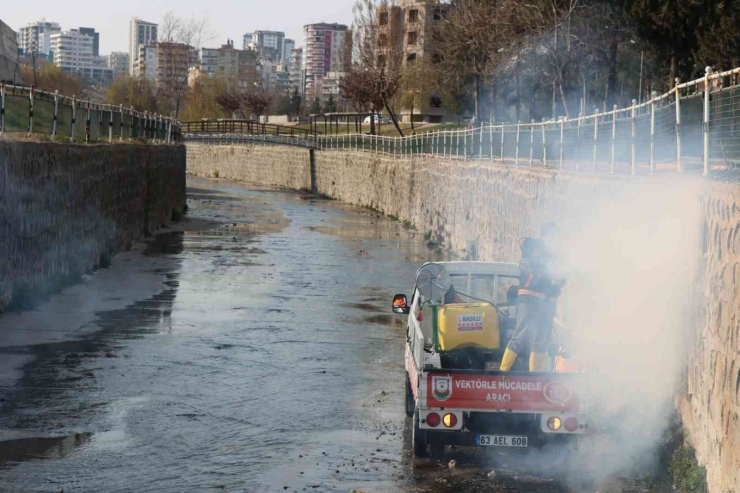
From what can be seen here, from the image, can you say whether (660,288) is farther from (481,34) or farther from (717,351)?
(481,34)

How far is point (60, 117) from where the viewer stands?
2292 cm

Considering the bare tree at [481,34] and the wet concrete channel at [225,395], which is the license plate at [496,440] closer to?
the wet concrete channel at [225,395]

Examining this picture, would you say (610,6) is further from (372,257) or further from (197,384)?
(197,384)

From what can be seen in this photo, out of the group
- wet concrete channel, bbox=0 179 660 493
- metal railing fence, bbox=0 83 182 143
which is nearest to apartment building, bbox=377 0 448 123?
metal railing fence, bbox=0 83 182 143

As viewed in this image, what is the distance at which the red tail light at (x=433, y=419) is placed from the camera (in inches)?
371

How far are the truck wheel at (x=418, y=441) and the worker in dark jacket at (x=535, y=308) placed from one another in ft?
3.14

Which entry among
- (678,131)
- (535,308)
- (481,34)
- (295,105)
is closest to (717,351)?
(535,308)

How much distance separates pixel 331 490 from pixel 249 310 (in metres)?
9.82

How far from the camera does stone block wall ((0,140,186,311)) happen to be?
16.4 m

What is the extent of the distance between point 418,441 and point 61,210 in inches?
457

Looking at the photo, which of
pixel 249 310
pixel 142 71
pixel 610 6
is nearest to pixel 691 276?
pixel 249 310

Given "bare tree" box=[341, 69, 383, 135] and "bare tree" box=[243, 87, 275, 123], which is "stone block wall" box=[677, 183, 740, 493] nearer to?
"bare tree" box=[341, 69, 383, 135]

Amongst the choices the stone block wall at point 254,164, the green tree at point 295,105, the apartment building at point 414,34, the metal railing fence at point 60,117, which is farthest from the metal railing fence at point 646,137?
the green tree at point 295,105

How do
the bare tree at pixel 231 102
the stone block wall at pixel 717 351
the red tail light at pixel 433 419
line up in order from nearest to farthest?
the stone block wall at pixel 717 351 < the red tail light at pixel 433 419 < the bare tree at pixel 231 102
